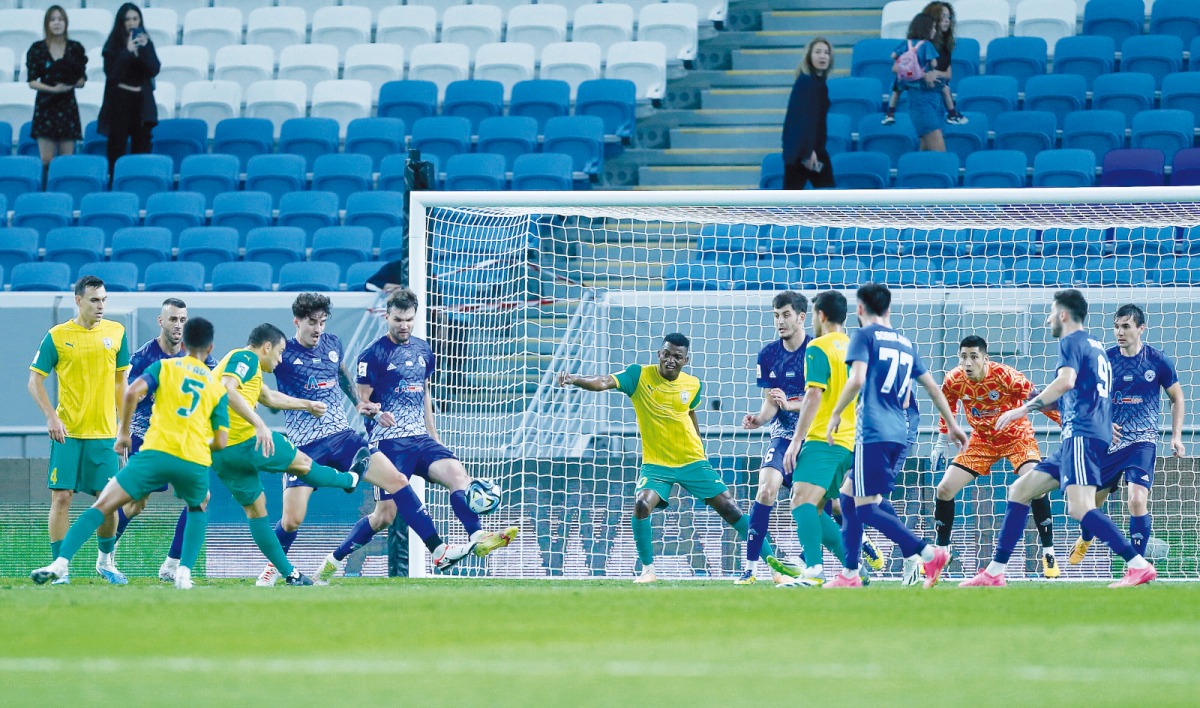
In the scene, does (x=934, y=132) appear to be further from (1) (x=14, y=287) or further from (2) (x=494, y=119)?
(1) (x=14, y=287)

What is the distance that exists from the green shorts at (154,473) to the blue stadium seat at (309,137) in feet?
31.5

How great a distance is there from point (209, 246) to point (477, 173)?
281 cm

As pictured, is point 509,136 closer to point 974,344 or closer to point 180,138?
point 180,138

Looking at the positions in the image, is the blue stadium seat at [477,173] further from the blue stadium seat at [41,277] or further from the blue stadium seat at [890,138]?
the blue stadium seat at [41,277]

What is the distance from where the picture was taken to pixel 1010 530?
32.0 feet

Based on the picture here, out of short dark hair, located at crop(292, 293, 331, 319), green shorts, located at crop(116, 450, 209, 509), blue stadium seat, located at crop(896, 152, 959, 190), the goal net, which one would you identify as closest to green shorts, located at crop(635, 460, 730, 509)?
the goal net

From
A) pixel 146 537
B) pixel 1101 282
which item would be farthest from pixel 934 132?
pixel 146 537

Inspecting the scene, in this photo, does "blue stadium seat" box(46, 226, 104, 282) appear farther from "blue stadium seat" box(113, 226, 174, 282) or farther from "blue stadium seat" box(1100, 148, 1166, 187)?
"blue stadium seat" box(1100, 148, 1166, 187)

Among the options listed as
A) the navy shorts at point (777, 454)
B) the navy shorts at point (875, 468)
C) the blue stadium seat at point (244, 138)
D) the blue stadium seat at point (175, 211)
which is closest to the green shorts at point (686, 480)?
the navy shorts at point (777, 454)

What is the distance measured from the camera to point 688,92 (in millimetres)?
18969

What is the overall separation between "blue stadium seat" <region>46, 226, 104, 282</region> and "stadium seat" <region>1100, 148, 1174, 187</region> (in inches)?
393

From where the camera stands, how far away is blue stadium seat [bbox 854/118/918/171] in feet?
53.2

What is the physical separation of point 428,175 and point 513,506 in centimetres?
263

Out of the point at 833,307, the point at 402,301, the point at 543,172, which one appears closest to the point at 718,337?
the point at 402,301
